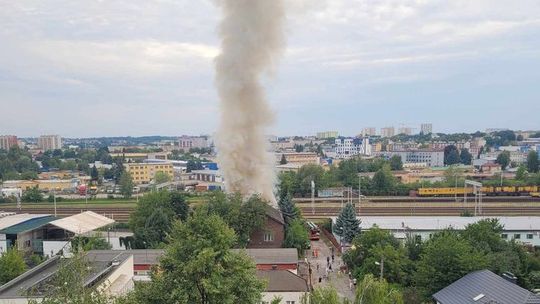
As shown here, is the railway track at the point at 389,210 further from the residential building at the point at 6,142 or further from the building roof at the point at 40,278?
the residential building at the point at 6,142

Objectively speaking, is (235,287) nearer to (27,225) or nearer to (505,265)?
(505,265)

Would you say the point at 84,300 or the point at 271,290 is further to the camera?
A: the point at 271,290

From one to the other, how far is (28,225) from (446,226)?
77.0 ft

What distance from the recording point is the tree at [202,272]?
931 cm

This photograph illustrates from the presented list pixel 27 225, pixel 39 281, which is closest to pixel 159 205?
pixel 27 225

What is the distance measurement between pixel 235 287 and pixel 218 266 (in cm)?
60

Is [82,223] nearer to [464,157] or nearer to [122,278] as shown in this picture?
[122,278]

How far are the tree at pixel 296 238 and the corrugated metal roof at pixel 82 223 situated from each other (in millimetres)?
11086

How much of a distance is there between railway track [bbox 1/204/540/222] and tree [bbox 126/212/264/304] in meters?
25.7

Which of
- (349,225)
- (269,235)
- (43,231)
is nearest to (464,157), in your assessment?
(349,225)

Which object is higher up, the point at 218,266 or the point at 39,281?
the point at 218,266

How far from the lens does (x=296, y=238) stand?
79.2 feet

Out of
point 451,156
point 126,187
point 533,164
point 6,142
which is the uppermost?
point 6,142

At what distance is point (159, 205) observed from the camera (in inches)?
1030
